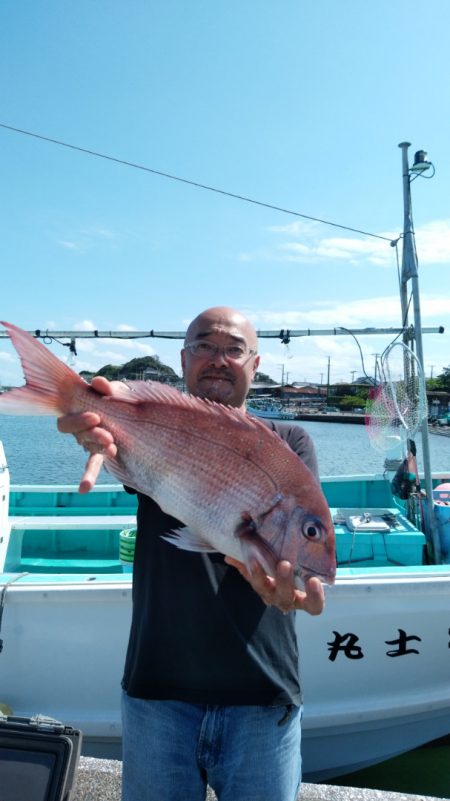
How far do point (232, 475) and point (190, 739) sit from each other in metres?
0.92

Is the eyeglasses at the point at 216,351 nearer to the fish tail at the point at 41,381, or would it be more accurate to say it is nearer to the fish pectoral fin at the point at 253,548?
the fish tail at the point at 41,381

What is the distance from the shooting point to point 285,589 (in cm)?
162

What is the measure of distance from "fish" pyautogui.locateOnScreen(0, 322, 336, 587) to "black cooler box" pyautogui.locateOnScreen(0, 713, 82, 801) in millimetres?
1227

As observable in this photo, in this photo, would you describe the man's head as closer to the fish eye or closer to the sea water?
the fish eye

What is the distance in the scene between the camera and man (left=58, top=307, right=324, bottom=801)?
177 cm

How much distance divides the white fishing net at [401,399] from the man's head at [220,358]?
3.29 metres

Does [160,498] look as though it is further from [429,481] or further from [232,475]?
[429,481]

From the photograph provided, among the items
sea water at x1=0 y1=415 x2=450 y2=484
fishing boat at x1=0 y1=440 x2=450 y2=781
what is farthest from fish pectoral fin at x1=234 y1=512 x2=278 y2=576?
sea water at x1=0 y1=415 x2=450 y2=484

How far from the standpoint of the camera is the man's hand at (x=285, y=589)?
1.60m

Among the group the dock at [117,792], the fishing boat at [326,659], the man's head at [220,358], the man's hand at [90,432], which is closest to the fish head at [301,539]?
the man's hand at [90,432]

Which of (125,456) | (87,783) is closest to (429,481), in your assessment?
(87,783)

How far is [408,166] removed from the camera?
5.45 meters

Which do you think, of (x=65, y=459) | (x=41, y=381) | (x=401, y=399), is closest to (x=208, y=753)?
(x=41, y=381)

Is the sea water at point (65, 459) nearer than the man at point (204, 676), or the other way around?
the man at point (204, 676)
